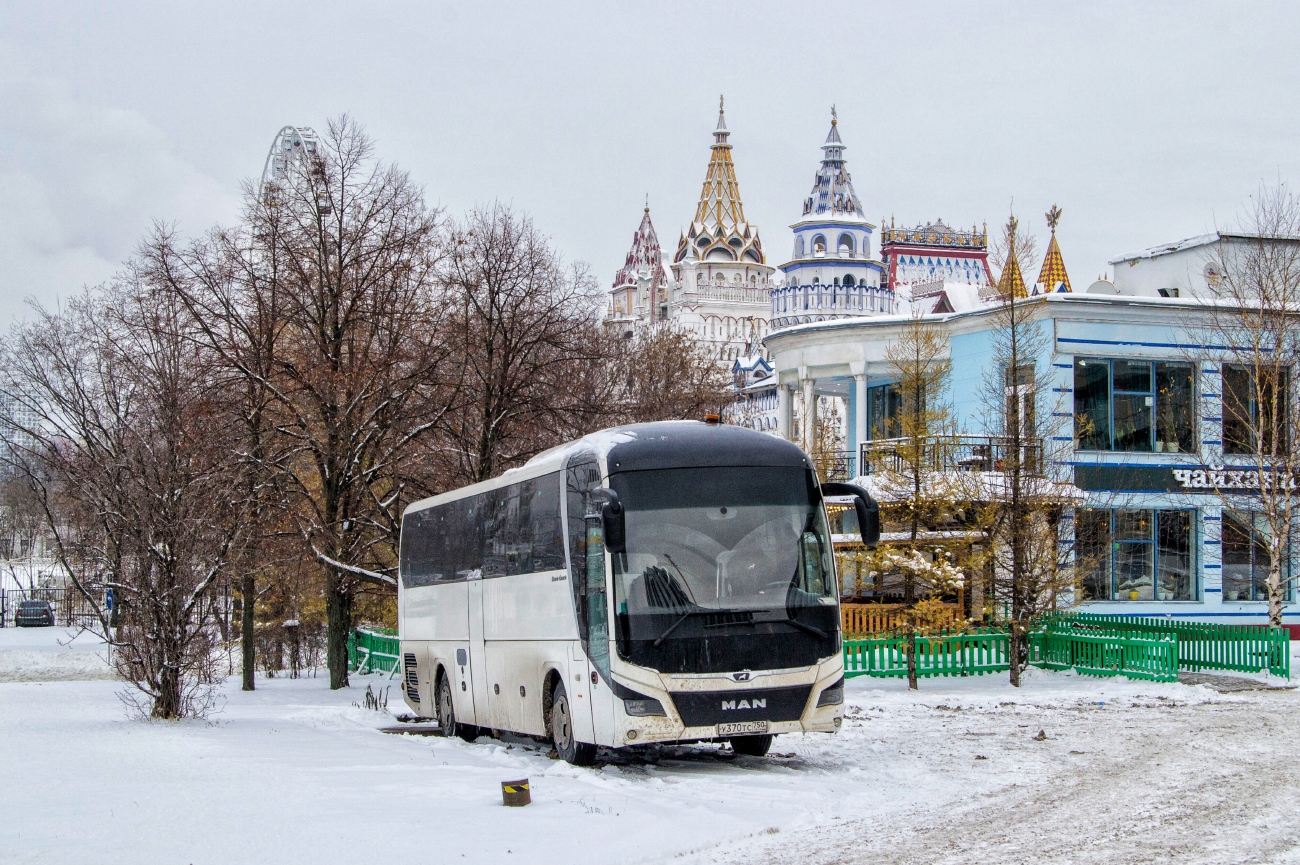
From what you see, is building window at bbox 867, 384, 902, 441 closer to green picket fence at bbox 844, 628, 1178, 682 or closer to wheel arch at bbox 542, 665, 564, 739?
green picket fence at bbox 844, 628, 1178, 682

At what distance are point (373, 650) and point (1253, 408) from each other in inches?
860

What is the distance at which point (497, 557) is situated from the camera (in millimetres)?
17656

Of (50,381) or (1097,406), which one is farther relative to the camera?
(50,381)

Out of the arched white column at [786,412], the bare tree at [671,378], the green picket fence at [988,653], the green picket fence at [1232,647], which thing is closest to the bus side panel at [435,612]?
the green picket fence at [988,653]

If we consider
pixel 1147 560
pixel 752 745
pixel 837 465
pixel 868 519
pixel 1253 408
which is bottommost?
pixel 752 745

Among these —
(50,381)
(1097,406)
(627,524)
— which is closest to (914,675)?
(1097,406)

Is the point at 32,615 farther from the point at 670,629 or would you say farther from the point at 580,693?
the point at 670,629

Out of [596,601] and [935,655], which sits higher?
[596,601]

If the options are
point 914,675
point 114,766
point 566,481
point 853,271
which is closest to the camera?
point 114,766

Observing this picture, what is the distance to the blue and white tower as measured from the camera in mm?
118562

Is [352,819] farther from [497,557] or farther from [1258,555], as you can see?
[1258,555]

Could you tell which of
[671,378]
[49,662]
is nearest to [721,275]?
[671,378]

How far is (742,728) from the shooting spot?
14.0m

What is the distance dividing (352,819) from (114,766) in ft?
12.1
